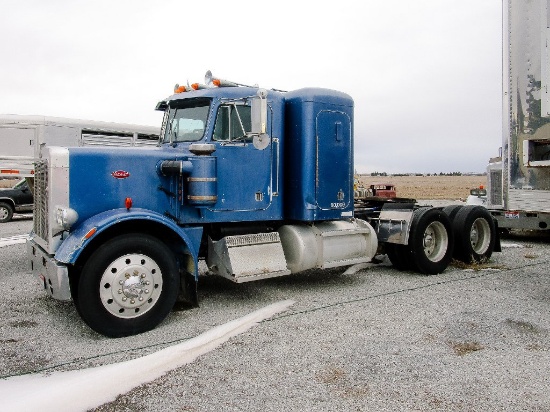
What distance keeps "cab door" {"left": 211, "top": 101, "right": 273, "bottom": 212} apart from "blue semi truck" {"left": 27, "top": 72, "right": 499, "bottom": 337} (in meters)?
0.01

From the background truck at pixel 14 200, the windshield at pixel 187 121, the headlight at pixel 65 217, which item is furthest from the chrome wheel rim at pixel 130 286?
the background truck at pixel 14 200

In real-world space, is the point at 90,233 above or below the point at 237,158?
below

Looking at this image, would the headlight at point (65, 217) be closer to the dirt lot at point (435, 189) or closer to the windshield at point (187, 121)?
the windshield at point (187, 121)

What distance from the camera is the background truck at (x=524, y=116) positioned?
669cm

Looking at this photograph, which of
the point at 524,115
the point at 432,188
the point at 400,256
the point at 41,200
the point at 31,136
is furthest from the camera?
the point at 432,188

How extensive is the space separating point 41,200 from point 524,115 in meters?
6.41

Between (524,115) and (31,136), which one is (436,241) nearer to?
(524,115)

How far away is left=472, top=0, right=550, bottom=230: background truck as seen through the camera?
6691 mm

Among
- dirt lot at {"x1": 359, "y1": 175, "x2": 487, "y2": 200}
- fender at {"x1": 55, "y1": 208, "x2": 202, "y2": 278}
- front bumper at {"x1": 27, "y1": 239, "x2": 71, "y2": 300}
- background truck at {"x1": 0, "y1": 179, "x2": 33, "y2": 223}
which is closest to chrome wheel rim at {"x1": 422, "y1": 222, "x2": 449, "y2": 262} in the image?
fender at {"x1": 55, "y1": 208, "x2": 202, "y2": 278}

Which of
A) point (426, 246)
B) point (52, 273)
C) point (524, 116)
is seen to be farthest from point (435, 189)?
point (52, 273)

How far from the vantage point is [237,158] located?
272 inches

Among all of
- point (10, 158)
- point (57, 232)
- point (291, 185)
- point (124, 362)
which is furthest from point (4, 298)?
point (10, 158)

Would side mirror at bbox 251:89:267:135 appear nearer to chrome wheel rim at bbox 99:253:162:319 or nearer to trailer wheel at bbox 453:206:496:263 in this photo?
chrome wheel rim at bbox 99:253:162:319

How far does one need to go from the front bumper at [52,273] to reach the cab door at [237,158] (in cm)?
212
